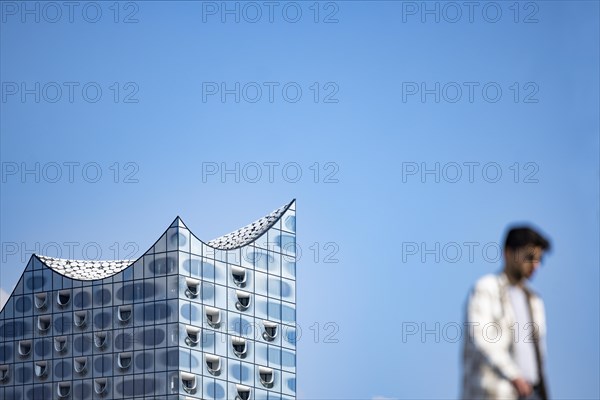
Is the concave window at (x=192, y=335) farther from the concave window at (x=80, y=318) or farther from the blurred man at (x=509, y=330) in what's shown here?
the blurred man at (x=509, y=330)

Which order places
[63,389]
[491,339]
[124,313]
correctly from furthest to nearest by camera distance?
[63,389] → [124,313] → [491,339]

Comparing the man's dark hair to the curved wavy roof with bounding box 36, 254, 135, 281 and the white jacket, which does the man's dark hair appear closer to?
the white jacket

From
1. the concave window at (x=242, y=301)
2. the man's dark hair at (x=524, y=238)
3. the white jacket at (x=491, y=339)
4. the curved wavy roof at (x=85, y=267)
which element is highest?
the curved wavy roof at (x=85, y=267)

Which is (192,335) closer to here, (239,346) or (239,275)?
(239,346)

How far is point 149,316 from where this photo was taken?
321 ft

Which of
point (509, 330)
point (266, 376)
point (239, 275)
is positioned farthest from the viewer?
point (239, 275)

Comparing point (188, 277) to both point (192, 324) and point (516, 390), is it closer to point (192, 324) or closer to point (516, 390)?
point (192, 324)

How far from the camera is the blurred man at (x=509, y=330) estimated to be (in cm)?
1215

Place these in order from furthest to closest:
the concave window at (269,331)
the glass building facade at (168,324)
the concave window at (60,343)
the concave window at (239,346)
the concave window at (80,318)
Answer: the concave window at (60,343), the concave window at (80,318), the concave window at (269,331), the concave window at (239,346), the glass building facade at (168,324)

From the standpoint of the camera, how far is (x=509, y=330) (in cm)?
1233

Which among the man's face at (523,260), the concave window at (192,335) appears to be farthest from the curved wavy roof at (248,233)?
the man's face at (523,260)

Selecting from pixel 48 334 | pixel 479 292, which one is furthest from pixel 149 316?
pixel 479 292

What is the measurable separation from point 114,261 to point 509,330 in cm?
9824

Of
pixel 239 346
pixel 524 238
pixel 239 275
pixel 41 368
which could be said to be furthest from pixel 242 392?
pixel 524 238
